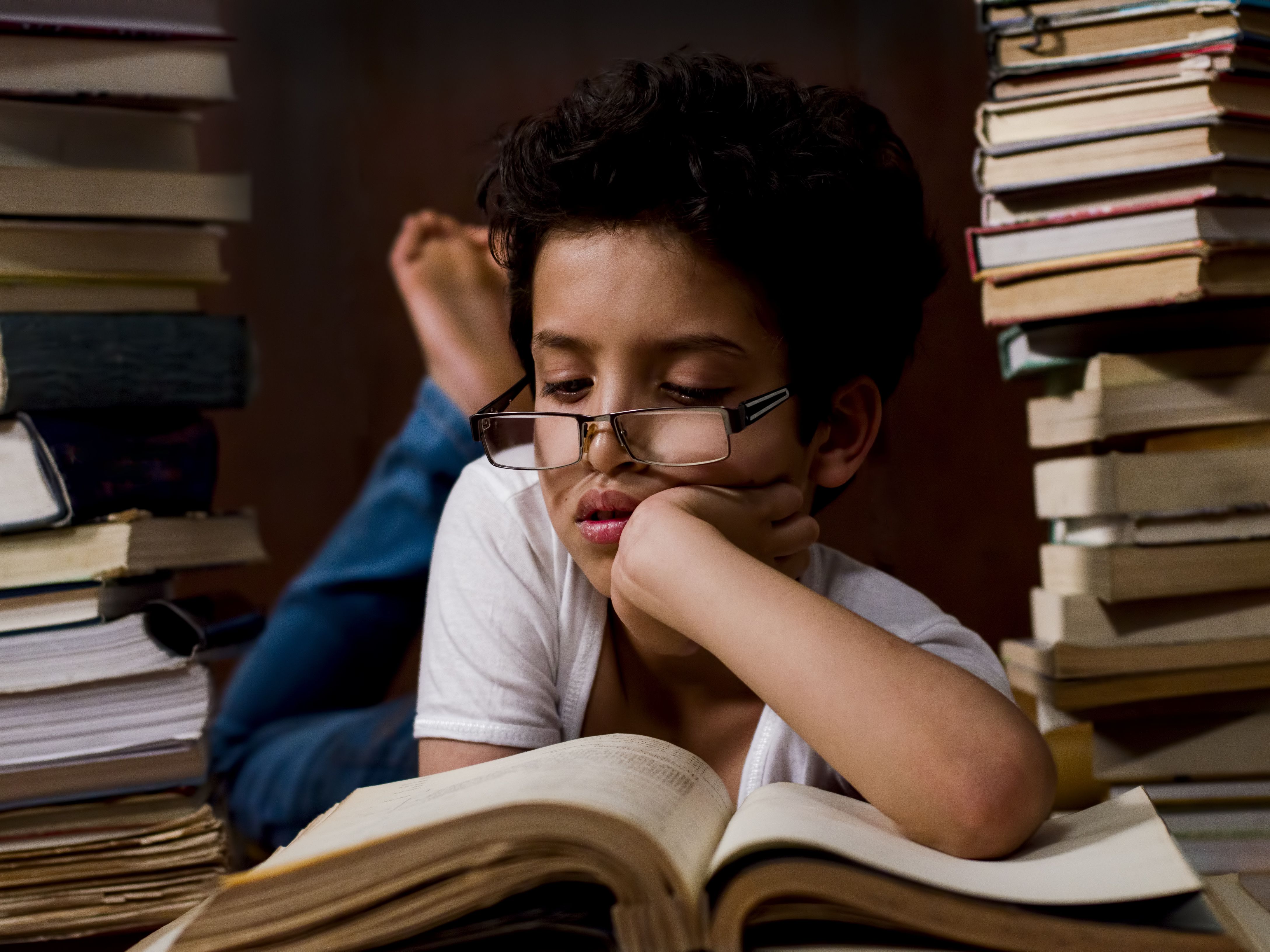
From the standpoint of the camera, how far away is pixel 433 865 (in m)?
0.58

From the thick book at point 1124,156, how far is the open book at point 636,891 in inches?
30.6

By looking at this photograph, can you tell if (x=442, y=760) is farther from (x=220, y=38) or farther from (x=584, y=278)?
(x=220, y=38)

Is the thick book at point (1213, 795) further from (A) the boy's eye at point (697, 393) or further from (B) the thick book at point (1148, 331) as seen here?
(A) the boy's eye at point (697, 393)

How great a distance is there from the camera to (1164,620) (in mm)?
1211

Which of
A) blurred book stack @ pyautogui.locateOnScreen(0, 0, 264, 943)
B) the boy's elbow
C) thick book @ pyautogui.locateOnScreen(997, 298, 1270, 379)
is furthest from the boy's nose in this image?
thick book @ pyautogui.locateOnScreen(997, 298, 1270, 379)

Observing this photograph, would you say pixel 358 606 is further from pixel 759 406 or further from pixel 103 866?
pixel 759 406

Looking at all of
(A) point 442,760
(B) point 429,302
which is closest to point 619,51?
(B) point 429,302

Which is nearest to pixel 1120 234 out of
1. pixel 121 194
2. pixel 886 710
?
pixel 886 710

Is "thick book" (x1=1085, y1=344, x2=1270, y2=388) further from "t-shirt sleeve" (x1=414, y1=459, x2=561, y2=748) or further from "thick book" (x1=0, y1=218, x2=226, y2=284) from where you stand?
"thick book" (x1=0, y1=218, x2=226, y2=284)

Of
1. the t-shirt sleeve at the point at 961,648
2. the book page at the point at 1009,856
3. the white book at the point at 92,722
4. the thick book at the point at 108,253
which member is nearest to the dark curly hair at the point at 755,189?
the t-shirt sleeve at the point at 961,648

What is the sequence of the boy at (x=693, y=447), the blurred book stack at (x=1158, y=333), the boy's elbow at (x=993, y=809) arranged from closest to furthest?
the boy's elbow at (x=993, y=809), the boy at (x=693, y=447), the blurred book stack at (x=1158, y=333)

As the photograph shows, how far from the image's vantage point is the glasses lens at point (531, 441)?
0.94 metres

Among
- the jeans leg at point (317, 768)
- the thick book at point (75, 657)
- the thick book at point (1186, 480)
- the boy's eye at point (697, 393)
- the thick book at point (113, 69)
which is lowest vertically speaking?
the jeans leg at point (317, 768)

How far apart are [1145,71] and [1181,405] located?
35 cm
